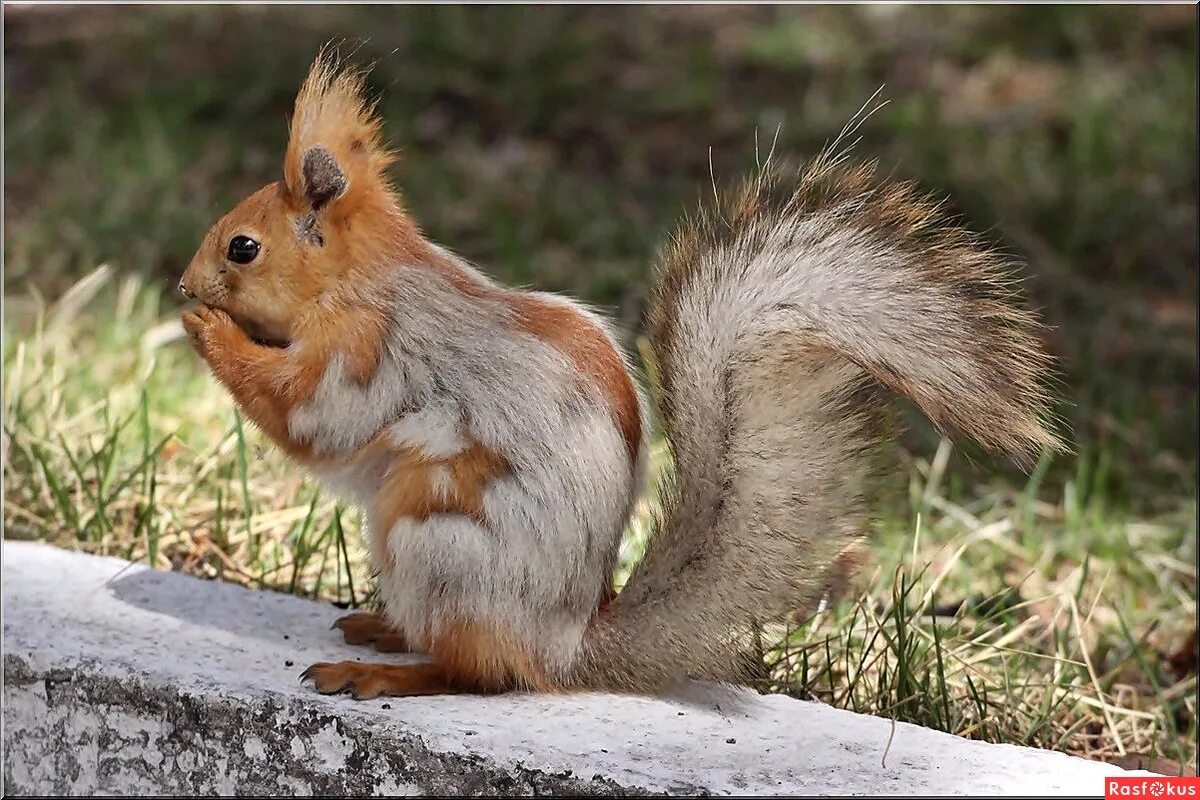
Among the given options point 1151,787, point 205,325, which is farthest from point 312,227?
point 1151,787

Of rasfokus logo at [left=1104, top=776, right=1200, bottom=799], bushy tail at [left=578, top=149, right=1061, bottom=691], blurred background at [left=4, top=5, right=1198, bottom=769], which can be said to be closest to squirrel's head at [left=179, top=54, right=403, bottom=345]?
blurred background at [left=4, top=5, right=1198, bottom=769]

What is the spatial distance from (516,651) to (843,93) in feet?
12.4

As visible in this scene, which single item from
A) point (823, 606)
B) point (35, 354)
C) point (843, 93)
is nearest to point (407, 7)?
point (843, 93)

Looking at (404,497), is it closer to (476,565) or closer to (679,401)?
(476,565)

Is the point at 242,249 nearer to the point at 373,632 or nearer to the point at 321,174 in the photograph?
the point at 321,174

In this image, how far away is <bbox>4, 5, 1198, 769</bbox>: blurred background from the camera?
106 inches

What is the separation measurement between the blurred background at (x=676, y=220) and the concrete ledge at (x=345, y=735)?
0.28 meters

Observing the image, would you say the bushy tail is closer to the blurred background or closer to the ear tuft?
the blurred background

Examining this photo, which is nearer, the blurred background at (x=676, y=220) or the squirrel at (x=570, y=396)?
the squirrel at (x=570, y=396)

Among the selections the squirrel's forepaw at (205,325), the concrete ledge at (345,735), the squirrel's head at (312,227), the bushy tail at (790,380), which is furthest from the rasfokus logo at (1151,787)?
the squirrel's forepaw at (205,325)

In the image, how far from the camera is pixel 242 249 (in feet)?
6.78

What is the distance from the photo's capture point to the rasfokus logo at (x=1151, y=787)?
1771 mm

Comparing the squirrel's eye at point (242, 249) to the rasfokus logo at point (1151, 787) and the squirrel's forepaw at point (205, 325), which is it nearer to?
the squirrel's forepaw at point (205, 325)

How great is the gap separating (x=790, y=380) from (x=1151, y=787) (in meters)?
0.62
